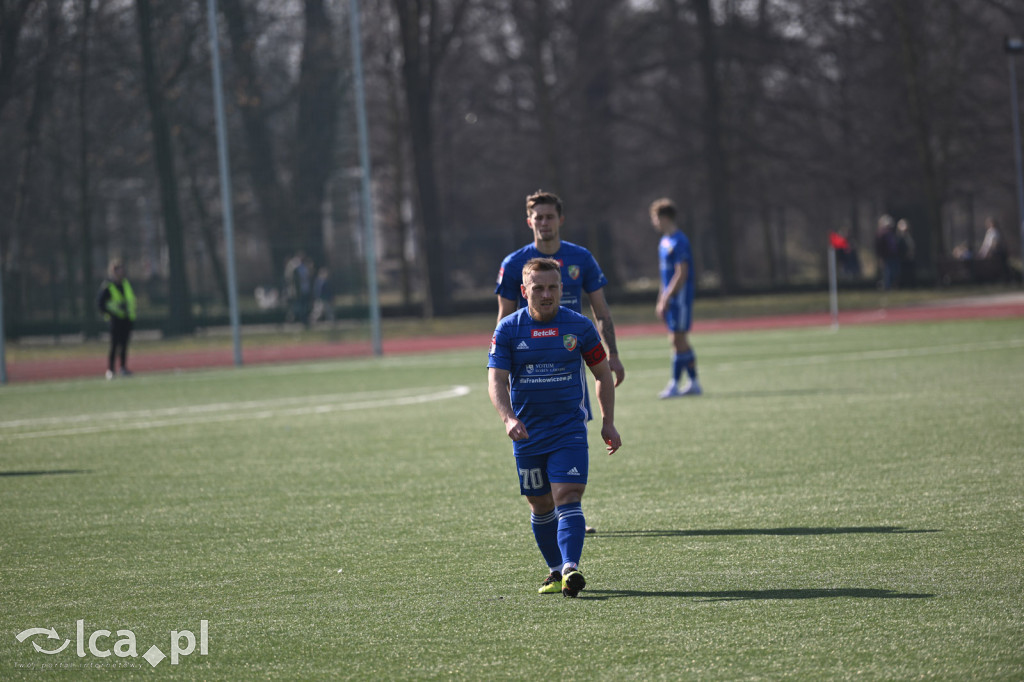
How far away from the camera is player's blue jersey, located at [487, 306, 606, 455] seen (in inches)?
239

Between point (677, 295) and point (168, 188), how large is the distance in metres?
17.9

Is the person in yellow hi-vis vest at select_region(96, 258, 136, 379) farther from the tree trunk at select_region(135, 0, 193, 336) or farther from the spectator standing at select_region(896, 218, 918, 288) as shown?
the spectator standing at select_region(896, 218, 918, 288)

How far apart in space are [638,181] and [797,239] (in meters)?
11.4

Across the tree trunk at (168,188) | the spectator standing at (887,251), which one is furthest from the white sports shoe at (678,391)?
the spectator standing at (887,251)

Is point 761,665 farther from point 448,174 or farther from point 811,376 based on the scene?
point 448,174

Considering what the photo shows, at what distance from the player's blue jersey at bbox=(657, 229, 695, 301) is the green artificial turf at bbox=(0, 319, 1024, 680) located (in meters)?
1.44

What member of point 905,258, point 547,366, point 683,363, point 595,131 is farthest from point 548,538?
point 595,131

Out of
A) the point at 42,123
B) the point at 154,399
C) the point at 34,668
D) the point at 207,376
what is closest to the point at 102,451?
the point at 154,399

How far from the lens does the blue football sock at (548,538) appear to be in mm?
6148

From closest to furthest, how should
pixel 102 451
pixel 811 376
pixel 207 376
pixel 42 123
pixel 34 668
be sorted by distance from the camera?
1. pixel 34 668
2. pixel 102 451
3. pixel 811 376
4. pixel 207 376
5. pixel 42 123

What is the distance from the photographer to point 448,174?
162 ft

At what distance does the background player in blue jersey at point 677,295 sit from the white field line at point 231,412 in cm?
344

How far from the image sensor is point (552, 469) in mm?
5965

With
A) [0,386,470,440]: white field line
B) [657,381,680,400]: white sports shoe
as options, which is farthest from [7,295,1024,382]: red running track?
[657,381,680,400]: white sports shoe
